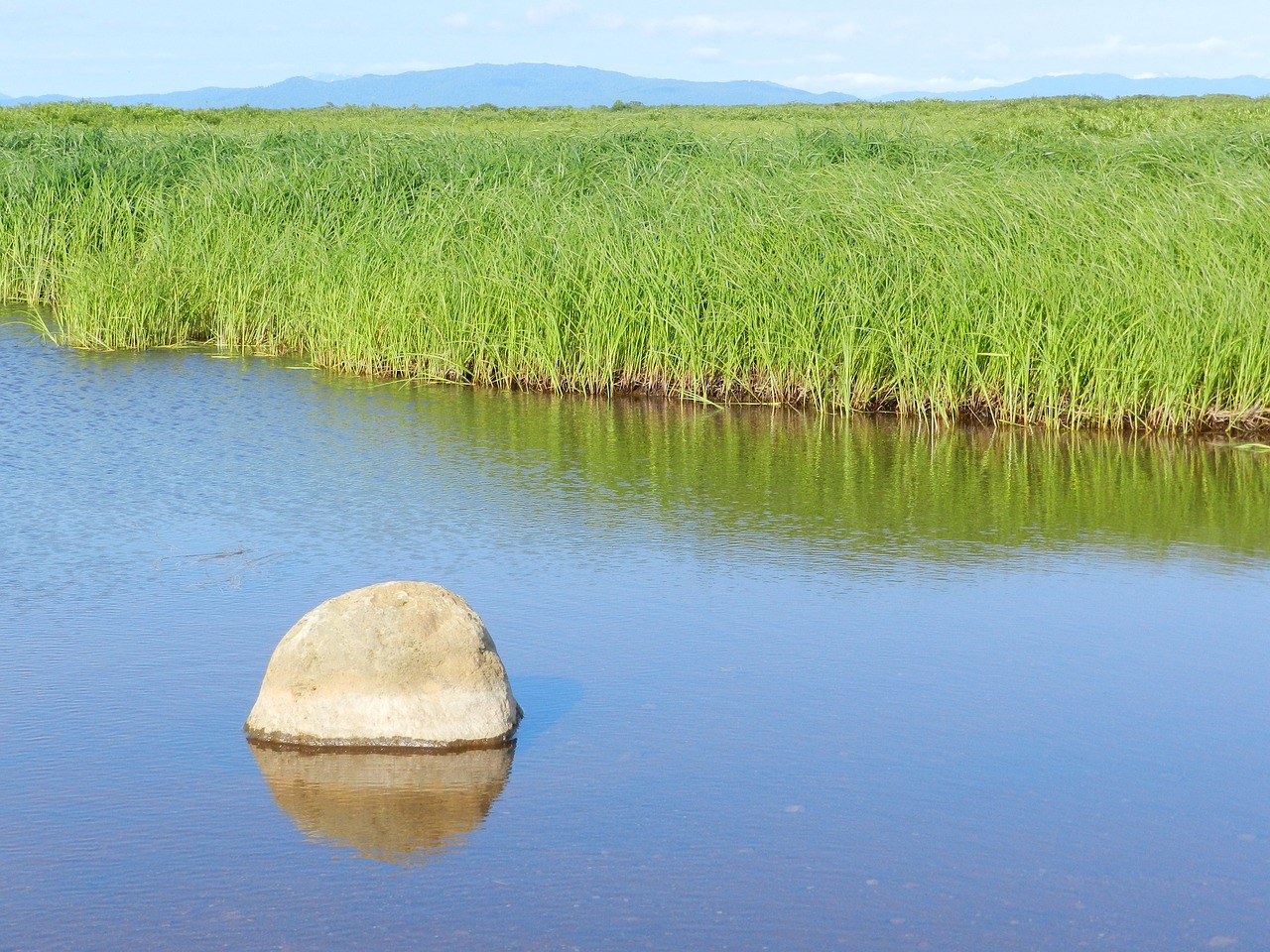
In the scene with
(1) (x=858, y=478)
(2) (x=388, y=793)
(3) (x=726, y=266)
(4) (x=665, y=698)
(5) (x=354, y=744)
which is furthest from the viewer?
(3) (x=726, y=266)

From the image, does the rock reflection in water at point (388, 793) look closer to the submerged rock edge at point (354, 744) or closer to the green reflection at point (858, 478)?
the submerged rock edge at point (354, 744)

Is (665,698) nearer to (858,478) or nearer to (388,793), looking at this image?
(388,793)

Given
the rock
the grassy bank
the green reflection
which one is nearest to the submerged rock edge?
the rock

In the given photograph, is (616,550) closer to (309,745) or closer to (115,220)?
(309,745)

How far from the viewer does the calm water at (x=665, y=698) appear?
10.2 feet

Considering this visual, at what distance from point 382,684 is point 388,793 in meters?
0.37

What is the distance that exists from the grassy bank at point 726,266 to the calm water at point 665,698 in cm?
82

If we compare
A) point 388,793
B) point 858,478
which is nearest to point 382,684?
point 388,793

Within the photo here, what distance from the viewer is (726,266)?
30.5 ft

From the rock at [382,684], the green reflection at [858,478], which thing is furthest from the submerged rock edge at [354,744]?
the green reflection at [858,478]

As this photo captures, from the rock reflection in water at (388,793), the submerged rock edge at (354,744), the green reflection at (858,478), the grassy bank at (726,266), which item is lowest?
the rock reflection in water at (388,793)

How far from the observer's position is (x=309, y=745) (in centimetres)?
384

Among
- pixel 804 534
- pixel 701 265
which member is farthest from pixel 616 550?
pixel 701 265

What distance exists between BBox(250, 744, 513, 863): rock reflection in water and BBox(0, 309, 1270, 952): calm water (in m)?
0.01
